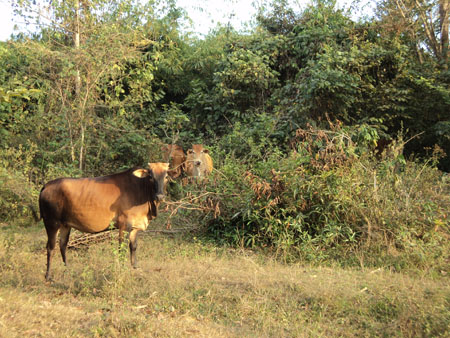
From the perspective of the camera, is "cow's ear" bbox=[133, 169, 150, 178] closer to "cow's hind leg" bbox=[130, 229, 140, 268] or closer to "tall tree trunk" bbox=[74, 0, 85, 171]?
"cow's hind leg" bbox=[130, 229, 140, 268]

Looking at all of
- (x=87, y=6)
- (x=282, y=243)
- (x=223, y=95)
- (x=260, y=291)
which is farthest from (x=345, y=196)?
(x=87, y=6)

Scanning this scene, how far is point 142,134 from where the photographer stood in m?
12.0

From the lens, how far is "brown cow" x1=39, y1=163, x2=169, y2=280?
21.1 ft

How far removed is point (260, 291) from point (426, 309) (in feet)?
5.90

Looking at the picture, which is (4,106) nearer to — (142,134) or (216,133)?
(142,134)

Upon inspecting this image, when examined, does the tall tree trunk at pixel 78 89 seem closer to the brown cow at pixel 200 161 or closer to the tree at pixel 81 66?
the tree at pixel 81 66

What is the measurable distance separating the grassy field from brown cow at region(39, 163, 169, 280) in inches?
23.0

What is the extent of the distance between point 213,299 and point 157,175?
6.93 feet

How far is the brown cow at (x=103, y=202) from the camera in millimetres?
6418

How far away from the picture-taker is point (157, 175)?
6.59 metres

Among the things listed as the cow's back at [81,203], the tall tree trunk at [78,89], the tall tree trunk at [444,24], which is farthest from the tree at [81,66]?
the tall tree trunk at [444,24]

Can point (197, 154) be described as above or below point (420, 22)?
below

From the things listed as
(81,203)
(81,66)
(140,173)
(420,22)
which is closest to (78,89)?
(81,66)

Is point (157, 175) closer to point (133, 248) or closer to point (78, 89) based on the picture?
point (133, 248)
